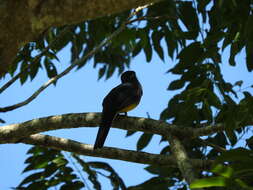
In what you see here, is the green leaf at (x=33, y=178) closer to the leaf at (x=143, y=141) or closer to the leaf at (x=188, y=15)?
the leaf at (x=143, y=141)

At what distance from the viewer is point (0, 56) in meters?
2.57

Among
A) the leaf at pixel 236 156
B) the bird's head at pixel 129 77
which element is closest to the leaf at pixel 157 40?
the bird's head at pixel 129 77

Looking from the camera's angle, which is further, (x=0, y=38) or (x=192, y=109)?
(x=192, y=109)

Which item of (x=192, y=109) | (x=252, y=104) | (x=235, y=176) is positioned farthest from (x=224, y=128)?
(x=235, y=176)

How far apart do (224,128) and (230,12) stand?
4.16 ft

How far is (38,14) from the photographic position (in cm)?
253

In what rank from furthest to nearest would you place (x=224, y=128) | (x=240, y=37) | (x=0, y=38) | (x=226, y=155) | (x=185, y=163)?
(x=240, y=37)
(x=224, y=128)
(x=185, y=163)
(x=0, y=38)
(x=226, y=155)

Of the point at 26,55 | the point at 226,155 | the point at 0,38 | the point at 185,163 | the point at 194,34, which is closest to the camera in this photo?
the point at 226,155

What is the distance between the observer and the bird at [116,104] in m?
4.60

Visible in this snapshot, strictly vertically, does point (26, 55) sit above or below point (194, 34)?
above

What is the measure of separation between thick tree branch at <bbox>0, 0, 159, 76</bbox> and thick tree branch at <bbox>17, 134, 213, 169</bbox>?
145 cm

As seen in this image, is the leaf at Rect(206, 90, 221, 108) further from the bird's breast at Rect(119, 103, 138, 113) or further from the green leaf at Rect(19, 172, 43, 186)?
the green leaf at Rect(19, 172, 43, 186)

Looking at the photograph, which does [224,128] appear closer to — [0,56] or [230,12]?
[230,12]

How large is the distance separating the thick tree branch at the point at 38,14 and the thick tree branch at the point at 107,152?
1.45m
